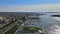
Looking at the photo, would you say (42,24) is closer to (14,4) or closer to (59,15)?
(59,15)

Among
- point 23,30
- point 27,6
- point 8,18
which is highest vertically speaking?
point 27,6

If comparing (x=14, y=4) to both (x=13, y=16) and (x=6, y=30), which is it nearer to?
(x=13, y=16)

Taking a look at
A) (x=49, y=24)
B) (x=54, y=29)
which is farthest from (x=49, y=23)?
(x=54, y=29)

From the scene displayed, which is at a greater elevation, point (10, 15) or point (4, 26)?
point (10, 15)

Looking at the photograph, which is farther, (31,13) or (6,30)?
(31,13)

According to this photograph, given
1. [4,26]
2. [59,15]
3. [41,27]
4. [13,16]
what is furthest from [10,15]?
[59,15]

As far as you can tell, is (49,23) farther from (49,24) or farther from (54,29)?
(54,29)

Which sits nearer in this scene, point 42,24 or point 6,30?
point 6,30

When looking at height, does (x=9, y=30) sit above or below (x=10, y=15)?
below

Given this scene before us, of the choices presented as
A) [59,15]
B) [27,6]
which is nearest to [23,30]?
[27,6]
